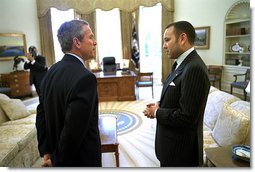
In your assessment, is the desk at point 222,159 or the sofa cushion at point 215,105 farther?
the sofa cushion at point 215,105

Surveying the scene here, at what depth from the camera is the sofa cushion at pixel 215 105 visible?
1.90 m

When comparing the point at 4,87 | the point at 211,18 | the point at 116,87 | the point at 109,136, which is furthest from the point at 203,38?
the point at 4,87

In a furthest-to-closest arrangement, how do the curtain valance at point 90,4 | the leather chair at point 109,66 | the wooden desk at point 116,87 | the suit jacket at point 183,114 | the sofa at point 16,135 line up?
1. the leather chair at point 109,66
2. the wooden desk at point 116,87
3. the curtain valance at point 90,4
4. the sofa at point 16,135
5. the suit jacket at point 183,114

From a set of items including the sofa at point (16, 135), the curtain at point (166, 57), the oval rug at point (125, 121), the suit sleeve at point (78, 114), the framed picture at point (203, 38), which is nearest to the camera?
the suit sleeve at point (78, 114)

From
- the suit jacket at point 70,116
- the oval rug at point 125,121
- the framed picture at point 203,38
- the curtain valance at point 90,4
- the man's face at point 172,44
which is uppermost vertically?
the curtain valance at point 90,4

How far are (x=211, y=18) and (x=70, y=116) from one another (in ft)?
10.7

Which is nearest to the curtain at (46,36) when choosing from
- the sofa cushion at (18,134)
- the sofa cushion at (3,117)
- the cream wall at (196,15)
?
the cream wall at (196,15)

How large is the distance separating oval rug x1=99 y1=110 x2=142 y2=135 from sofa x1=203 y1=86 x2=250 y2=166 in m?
1.23

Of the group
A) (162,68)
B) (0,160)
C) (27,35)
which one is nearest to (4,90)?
(27,35)

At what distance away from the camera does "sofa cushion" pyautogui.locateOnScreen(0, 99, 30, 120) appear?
96.3 inches

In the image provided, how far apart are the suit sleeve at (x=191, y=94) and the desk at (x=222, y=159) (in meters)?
0.31

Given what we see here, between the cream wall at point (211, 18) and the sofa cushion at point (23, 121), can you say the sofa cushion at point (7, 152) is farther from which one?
the cream wall at point (211, 18)

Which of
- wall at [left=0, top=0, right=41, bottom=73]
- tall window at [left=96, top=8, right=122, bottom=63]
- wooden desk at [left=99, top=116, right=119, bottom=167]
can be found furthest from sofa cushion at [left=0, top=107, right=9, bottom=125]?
tall window at [left=96, top=8, right=122, bottom=63]

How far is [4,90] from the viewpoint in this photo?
13.2ft
